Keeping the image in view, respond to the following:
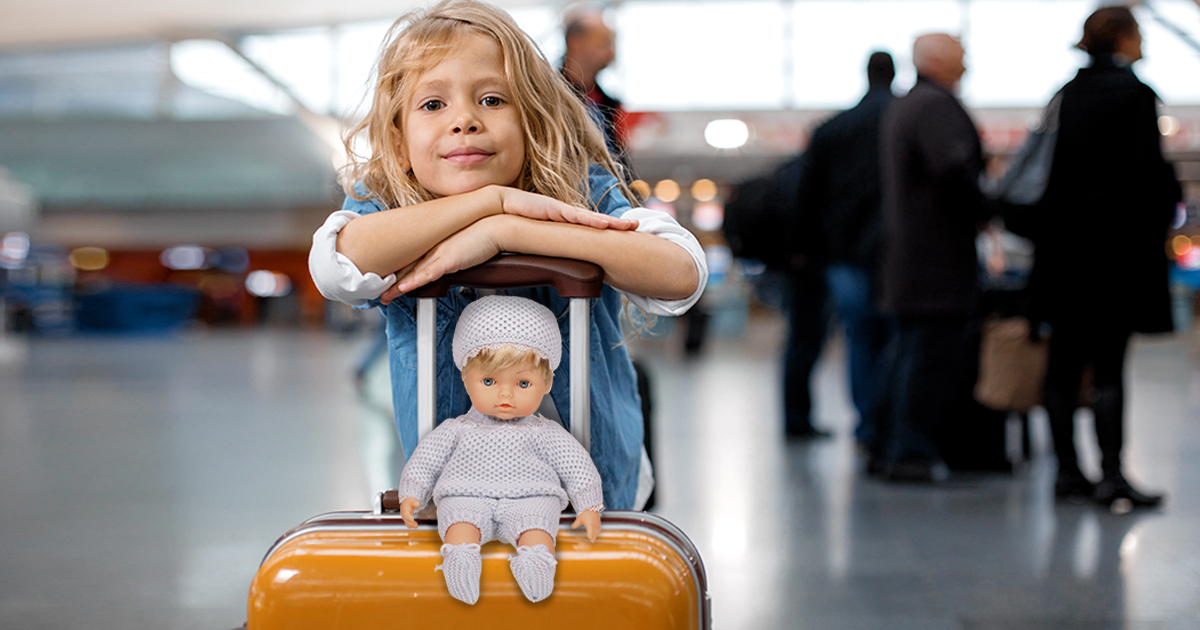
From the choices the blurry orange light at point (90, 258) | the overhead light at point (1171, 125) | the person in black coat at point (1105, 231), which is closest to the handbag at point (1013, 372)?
the person in black coat at point (1105, 231)

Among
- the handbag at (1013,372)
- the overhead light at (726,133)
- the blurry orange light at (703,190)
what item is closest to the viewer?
the handbag at (1013,372)

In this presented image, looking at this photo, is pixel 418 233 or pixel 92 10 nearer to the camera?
pixel 418 233

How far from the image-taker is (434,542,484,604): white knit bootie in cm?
80

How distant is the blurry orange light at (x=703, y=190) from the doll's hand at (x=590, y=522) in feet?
51.5

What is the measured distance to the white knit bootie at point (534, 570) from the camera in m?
0.79

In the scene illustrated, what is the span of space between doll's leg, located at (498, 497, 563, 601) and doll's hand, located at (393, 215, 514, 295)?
0.26 meters

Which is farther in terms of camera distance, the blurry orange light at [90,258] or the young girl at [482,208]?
the blurry orange light at [90,258]

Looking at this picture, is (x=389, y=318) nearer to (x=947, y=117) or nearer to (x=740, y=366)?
(x=947, y=117)

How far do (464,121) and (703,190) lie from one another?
1618cm

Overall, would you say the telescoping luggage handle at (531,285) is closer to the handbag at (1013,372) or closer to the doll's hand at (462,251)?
the doll's hand at (462,251)

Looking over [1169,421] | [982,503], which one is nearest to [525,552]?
[982,503]

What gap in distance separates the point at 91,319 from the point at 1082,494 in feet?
45.0

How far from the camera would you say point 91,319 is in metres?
12.6

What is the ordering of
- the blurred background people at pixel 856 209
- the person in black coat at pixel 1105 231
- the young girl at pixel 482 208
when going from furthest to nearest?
the blurred background people at pixel 856 209
the person in black coat at pixel 1105 231
the young girl at pixel 482 208
